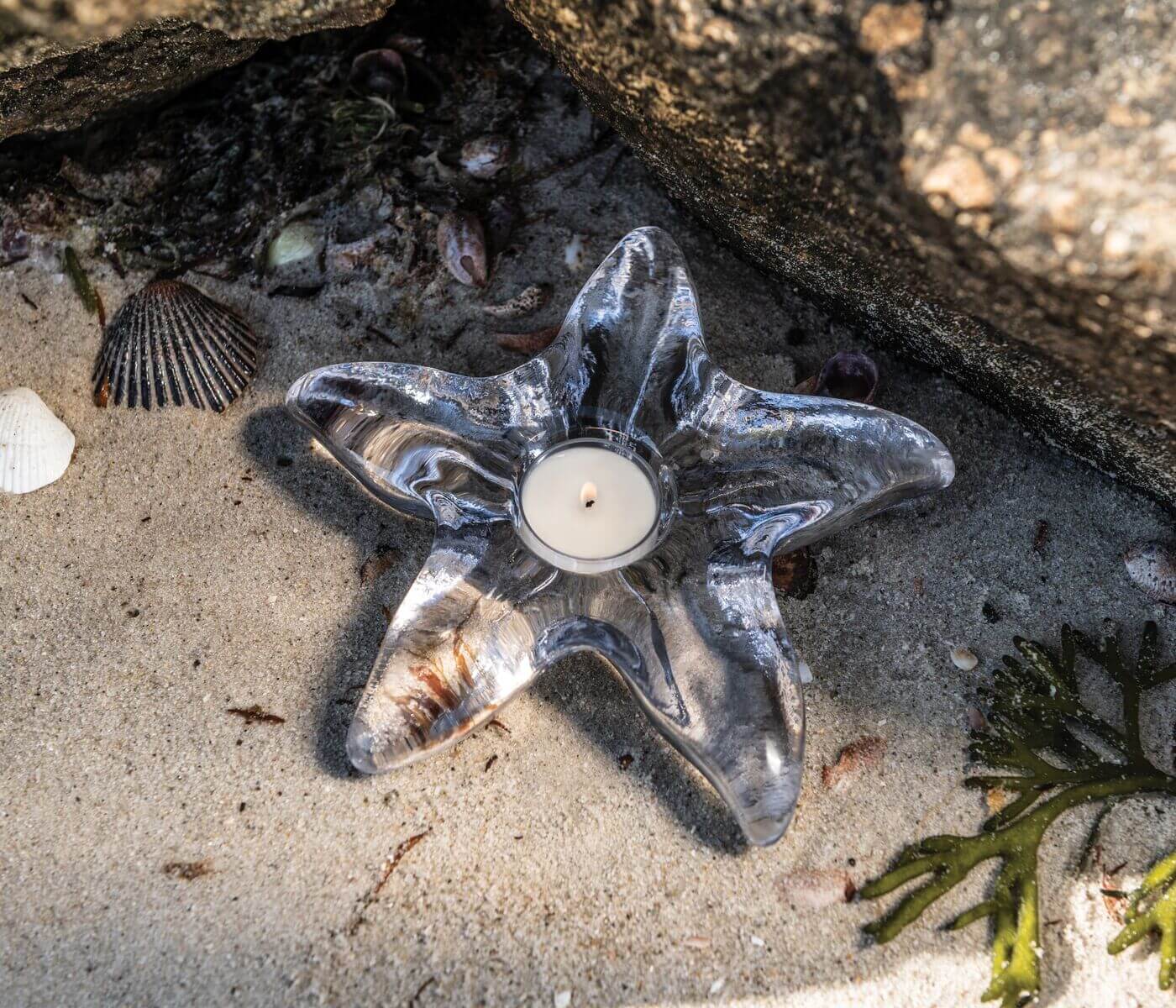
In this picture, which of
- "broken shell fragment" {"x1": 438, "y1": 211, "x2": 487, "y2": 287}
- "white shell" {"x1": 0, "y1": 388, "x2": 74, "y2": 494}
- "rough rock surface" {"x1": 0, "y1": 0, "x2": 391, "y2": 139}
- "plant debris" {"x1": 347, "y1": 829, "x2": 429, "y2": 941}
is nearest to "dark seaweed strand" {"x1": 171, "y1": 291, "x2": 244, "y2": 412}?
"white shell" {"x1": 0, "y1": 388, "x2": 74, "y2": 494}

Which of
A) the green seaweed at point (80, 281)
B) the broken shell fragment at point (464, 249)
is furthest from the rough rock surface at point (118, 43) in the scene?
the broken shell fragment at point (464, 249)

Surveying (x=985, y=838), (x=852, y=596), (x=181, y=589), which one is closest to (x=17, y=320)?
(x=181, y=589)

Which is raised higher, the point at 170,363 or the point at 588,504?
the point at 588,504

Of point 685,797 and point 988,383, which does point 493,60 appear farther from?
point 685,797

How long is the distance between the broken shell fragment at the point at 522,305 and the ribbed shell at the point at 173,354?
742 mm

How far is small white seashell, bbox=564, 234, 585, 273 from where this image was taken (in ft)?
9.83

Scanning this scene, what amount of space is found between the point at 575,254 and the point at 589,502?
967 mm

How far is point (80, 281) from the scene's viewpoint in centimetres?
298

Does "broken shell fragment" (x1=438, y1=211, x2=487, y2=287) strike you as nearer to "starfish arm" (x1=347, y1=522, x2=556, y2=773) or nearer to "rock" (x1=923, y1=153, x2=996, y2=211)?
"starfish arm" (x1=347, y1=522, x2=556, y2=773)

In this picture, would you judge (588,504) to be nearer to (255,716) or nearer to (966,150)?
(255,716)

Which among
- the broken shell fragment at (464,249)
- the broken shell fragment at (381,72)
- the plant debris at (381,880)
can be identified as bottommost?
the plant debris at (381,880)

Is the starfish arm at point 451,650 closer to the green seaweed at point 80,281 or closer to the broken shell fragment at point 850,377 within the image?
the broken shell fragment at point 850,377

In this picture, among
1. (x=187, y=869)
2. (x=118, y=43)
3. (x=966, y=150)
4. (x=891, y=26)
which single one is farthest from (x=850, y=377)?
(x=187, y=869)

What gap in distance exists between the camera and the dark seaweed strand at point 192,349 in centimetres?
281
